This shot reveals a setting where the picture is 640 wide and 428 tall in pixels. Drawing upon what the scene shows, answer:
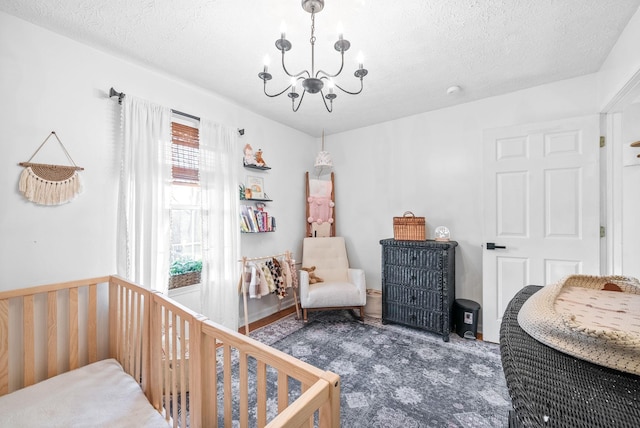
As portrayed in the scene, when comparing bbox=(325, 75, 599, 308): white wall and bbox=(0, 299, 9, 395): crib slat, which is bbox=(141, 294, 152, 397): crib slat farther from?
bbox=(325, 75, 599, 308): white wall

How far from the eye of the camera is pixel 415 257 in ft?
9.09

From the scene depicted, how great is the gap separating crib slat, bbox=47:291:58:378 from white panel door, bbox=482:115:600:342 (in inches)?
131

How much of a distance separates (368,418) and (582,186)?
8.12 ft

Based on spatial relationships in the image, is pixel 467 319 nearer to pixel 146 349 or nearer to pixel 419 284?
pixel 419 284

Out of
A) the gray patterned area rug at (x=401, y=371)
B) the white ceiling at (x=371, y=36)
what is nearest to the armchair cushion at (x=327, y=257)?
the gray patterned area rug at (x=401, y=371)

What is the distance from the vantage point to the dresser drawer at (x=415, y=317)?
2.62 metres

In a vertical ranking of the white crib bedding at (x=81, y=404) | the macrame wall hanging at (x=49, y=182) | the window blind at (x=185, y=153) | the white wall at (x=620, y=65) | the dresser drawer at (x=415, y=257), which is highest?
the white wall at (x=620, y=65)

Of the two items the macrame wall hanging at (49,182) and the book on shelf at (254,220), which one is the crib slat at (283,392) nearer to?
the macrame wall hanging at (49,182)

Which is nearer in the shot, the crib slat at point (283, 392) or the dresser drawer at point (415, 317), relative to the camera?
the crib slat at point (283, 392)

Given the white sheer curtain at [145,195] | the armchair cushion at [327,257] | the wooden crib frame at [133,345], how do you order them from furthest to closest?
the armchair cushion at [327,257], the white sheer curtain at [145,195], the wooden crib frame at [133,345]

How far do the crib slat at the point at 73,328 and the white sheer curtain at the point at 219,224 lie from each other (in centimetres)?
88

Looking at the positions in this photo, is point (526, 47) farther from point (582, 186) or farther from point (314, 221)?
point (314, 221)

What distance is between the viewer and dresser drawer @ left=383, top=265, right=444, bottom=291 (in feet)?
8.66

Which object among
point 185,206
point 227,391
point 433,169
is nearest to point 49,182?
point 185,206
